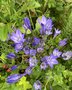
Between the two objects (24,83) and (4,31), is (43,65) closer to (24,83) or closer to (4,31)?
(24,83)

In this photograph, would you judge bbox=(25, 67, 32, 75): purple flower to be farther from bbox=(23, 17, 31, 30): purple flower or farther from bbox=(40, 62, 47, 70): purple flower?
bbox=(23, 17, 31, 30): purple flower

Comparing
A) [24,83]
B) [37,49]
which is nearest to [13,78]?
[24,83]

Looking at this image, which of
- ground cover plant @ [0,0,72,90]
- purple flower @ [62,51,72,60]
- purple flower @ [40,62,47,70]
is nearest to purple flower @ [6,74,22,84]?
ground cover plant @ [0,0,72,90]

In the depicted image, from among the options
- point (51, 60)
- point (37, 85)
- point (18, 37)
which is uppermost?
point (18, 37)

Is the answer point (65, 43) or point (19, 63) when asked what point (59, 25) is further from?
point (19, 63)

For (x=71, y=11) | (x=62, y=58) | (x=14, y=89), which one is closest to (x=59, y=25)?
(x=71, y=11)

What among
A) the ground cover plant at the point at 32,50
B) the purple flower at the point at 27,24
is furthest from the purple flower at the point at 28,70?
the purple flower at the point at 27,24

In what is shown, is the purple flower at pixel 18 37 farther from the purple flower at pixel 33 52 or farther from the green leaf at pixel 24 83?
the green leaf at pixel 24 83
